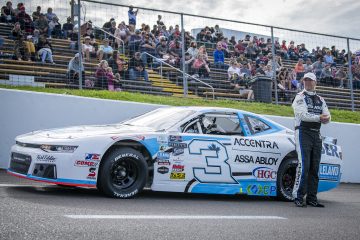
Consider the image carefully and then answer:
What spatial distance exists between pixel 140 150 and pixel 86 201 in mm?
1210

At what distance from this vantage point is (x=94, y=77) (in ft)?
40.8

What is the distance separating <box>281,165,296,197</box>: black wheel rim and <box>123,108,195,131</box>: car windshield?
1869 mm

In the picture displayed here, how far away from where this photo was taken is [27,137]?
24.2ft

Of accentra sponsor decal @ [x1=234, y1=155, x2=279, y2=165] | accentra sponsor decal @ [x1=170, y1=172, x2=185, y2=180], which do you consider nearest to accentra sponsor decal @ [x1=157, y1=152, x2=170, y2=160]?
accentra sponsor decal @ [x1=170, y1=172, x2=185, y2=180]

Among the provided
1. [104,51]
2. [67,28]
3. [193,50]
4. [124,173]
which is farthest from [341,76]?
[124,173]

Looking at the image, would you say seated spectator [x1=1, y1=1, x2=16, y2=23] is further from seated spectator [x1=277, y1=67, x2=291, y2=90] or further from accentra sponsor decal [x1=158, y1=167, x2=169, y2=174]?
seated spectator [x1=277, y1=67, x2=291, y2=90]

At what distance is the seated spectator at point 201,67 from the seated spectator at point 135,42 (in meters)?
1.50

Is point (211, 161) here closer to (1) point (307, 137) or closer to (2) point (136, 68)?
(1) point (307, 137)

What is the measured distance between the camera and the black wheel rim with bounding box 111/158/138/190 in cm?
725

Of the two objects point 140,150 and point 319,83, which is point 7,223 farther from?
point 319,83

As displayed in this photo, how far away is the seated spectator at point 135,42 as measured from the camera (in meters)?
12.7

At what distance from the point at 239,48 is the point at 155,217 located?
33.3ft

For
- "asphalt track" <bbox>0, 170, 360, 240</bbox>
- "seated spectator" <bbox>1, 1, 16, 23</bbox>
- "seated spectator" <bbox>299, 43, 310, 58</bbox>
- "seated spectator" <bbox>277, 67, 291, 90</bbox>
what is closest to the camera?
"asphalt track" <bbox>0, 170, 360, 240</bbox>

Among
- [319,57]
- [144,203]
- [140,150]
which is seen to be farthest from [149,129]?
[319,57]
